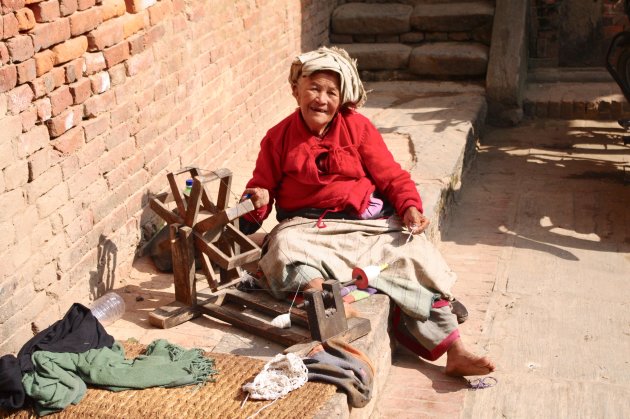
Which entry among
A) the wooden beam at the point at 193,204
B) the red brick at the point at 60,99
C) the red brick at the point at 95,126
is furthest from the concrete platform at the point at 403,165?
the red brick at the point at 60,99

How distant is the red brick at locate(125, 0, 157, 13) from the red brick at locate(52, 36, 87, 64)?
0.53 metres

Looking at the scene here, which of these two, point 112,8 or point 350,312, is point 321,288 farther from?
point 112,8

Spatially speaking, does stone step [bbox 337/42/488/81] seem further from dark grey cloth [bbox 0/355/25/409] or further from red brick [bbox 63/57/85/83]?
dark grey cloth [bbox 0/355/25/409]

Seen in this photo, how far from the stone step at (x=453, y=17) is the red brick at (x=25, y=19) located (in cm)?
553

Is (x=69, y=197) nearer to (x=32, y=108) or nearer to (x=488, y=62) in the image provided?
(x=32, y=108)

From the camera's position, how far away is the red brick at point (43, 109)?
152 inches

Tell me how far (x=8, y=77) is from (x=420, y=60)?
5.50m

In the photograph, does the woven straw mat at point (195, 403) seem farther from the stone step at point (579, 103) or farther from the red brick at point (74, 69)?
the stone step at point (579, 103)

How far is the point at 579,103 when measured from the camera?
8.38 meters

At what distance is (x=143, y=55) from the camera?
16.0 ft

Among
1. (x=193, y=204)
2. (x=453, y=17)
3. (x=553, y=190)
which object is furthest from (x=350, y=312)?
(x=453, y=17)

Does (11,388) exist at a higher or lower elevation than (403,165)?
higher

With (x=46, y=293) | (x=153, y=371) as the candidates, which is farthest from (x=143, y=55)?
(x=153, y=371)

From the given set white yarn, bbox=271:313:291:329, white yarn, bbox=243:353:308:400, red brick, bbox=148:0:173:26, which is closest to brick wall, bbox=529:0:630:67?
red brick, bbox=148:0:173:26
